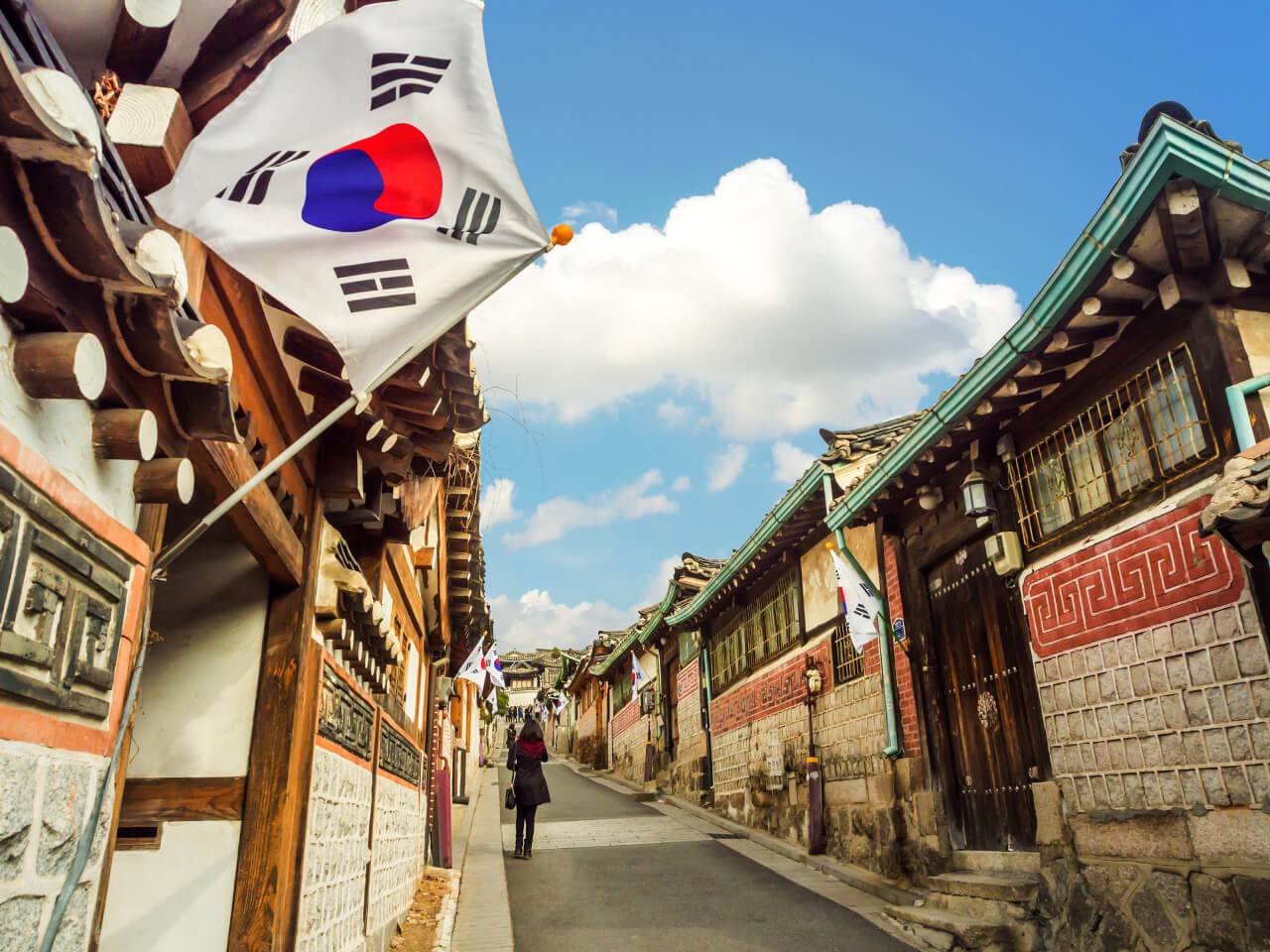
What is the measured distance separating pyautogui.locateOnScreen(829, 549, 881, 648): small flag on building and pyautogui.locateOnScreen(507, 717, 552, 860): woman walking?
5.13m

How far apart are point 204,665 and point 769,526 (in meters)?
9.72

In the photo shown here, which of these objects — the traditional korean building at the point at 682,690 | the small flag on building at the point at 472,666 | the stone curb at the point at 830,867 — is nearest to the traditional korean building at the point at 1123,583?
the stone curb at the point at 830,867

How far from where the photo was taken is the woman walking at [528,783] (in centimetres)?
1276

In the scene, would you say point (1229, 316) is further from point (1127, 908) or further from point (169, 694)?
point (169, 694)

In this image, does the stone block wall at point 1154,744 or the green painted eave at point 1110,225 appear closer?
the green painted eave at point 1110,225

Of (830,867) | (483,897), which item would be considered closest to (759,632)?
(830,867)

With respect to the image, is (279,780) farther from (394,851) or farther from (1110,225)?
(1110,225)

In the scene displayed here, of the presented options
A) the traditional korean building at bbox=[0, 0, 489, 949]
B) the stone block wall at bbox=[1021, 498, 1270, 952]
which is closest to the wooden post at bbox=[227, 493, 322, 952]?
the traditional korean building at bbox=[0, 0, 489, 949]

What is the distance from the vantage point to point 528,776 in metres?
12.8

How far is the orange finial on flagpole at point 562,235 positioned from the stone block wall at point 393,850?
5282mm

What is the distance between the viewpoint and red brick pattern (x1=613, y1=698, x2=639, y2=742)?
28.0 m

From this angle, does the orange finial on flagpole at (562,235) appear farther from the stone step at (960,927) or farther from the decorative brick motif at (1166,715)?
the stone step at (960,927)

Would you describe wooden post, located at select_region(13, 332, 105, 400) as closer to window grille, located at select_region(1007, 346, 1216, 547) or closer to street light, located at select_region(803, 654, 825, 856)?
window grille, located at select_region(1007, 346, 1216, 547)

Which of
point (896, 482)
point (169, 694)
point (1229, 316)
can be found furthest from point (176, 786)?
point (896, 482)
